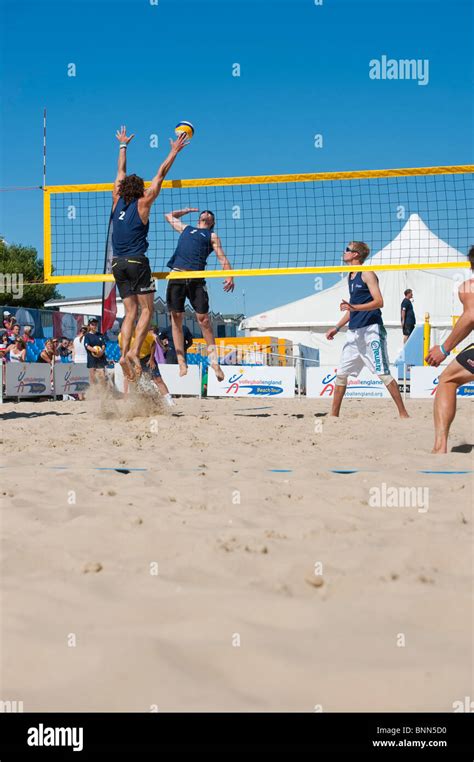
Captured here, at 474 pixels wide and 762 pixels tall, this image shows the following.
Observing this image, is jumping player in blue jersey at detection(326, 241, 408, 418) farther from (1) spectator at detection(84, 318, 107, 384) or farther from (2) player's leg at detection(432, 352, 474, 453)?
(1) spectator at detection(84, 318, 107, 384)

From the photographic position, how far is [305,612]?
6.28 ft

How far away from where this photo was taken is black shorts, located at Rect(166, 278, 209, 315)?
793cm

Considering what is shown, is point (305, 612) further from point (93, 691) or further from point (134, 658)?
point (93, 691)

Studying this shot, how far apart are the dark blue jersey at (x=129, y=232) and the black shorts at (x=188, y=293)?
1.13m

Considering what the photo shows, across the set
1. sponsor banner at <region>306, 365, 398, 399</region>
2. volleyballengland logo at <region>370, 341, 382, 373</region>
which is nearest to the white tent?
sponsor banner at <region>306, 365, 398, 399</region>

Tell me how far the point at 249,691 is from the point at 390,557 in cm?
91

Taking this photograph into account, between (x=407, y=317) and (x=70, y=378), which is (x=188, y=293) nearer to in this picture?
(x=70, y=378)

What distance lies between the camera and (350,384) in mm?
14648

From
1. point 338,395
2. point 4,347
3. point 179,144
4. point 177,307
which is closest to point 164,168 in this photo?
point 179,144

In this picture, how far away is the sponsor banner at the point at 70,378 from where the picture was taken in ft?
48.4

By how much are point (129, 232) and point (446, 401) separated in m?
3.61

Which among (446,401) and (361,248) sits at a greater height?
(361,248)

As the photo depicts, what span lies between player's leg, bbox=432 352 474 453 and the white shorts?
8.10 feet
